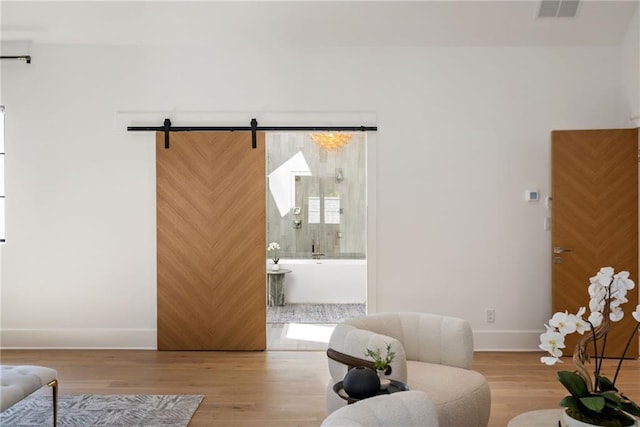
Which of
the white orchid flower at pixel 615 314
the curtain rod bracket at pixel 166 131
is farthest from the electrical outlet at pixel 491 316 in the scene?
the curtain rod bracket at pixel 166 131

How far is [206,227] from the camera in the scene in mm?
5387

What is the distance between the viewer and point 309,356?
5.10 m

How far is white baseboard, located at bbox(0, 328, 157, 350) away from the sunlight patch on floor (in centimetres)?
147

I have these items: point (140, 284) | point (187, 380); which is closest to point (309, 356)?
point (187, 380)

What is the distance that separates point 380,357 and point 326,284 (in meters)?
5.18

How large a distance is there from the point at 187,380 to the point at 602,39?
489cm

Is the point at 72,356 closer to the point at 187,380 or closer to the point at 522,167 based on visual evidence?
the point at 187,380

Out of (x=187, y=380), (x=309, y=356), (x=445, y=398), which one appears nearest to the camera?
(x=445, y=398)

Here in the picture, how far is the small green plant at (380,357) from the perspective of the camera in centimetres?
265

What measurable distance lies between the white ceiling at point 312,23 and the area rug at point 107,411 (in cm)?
331

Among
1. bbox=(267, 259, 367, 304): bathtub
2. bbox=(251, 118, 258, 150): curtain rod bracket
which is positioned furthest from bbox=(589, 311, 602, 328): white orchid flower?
bbox=(267, 259, 367, 304): bathtub

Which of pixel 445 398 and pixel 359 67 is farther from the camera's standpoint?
pixel 359 67

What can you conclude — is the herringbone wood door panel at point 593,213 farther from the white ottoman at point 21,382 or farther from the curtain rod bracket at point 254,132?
the white ottoman at point 21,382

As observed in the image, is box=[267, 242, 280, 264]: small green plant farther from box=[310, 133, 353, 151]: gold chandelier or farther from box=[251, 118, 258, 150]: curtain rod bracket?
box=[251, 118, 258, 150]: curtain rod bracket
